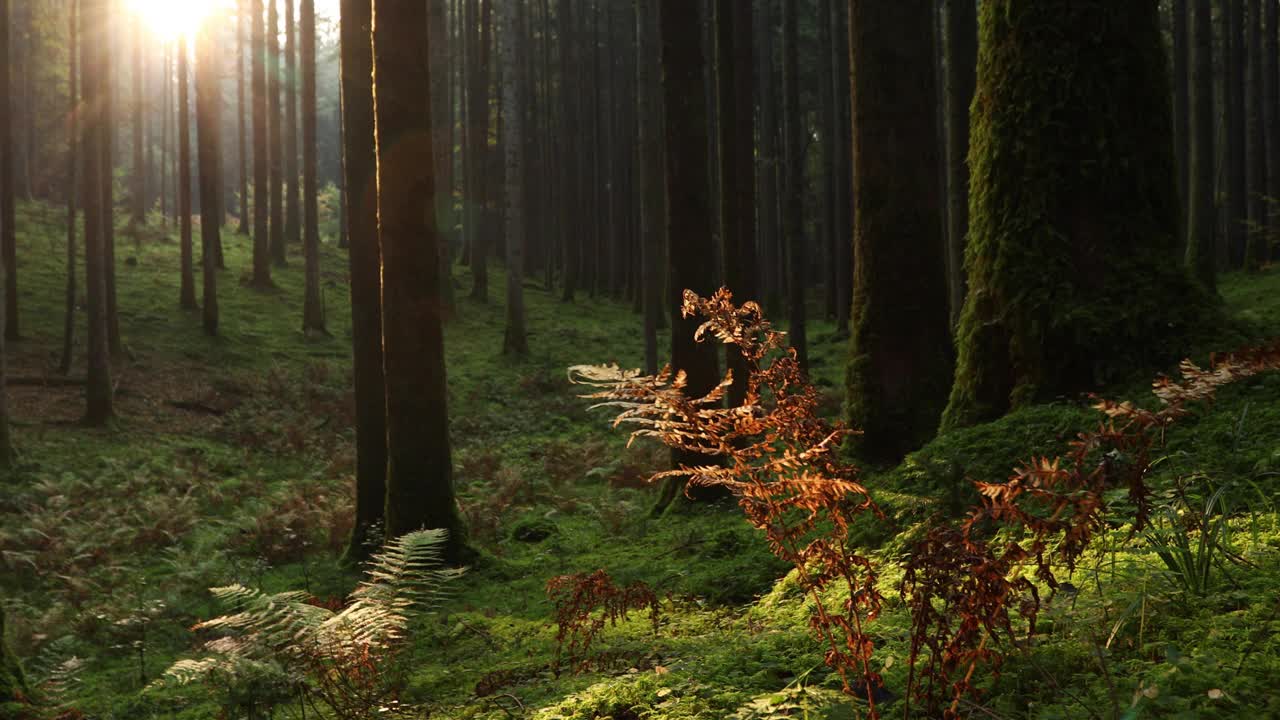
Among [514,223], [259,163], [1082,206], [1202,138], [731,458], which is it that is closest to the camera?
[1082,206]

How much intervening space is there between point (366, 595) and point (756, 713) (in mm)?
2437

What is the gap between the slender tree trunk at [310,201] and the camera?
22766 millimetres

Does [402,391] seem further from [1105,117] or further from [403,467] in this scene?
[1105,117]

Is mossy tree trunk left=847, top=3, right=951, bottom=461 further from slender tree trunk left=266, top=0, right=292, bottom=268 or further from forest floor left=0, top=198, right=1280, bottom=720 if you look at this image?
slender tree trunk left=266, top=0, right=292, bottom=268

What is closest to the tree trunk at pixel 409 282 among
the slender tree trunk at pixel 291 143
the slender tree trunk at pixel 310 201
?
the slender tree trunk at pixel 310 201

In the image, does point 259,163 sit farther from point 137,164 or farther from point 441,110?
point 137,164

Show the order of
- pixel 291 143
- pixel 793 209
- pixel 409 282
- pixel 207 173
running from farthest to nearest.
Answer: pixel 291 143 → pixel 207 173 → pixel 793 209 → pixel 409 282

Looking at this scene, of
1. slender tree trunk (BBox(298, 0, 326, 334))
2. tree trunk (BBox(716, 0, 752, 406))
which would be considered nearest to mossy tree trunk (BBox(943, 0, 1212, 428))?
tree trunk (BBox(716, 0, 752, 406))

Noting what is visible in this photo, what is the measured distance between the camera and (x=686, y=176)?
9.80m

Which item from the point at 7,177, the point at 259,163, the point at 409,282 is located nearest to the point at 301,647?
the point at 409,282

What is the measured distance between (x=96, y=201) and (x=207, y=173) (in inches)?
364

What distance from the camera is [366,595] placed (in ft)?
14.2

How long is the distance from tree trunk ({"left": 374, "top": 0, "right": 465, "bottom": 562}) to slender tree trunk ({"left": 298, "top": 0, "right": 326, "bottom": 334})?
50.4ft

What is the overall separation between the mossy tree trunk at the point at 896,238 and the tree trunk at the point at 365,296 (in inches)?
196
